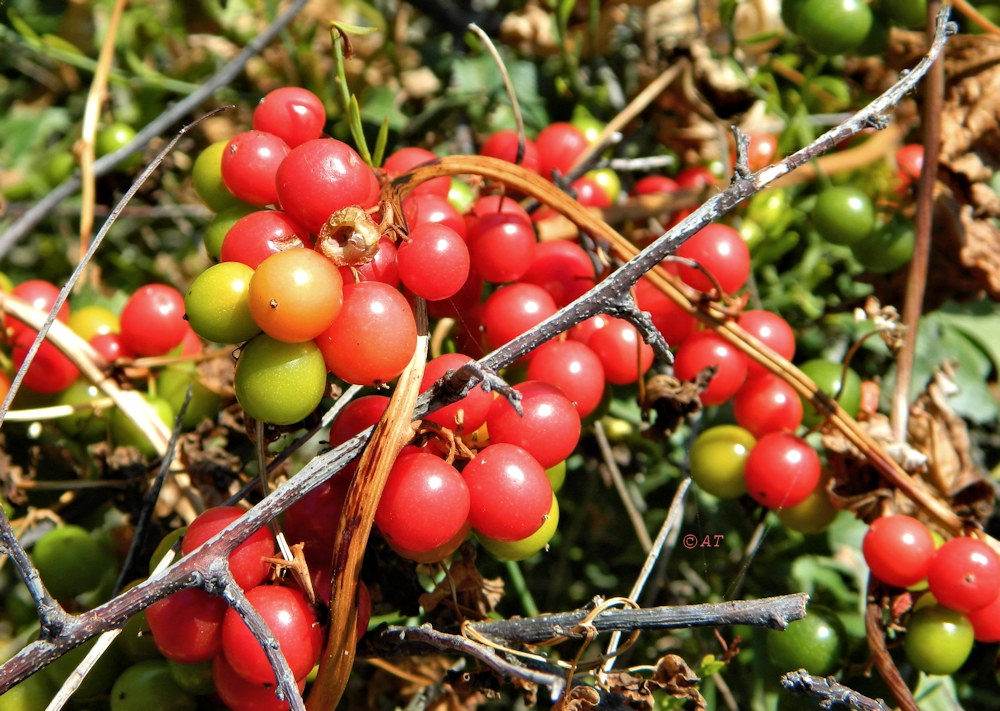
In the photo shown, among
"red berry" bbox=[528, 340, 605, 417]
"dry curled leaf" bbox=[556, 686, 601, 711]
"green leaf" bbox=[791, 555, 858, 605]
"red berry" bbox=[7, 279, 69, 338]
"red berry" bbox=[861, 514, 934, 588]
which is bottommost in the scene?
"green leaf" bbox=[791, 555, 858, 605]

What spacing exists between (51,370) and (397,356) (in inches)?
28.2

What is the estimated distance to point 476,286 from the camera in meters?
1.17

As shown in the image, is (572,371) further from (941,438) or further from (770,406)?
(941,438)

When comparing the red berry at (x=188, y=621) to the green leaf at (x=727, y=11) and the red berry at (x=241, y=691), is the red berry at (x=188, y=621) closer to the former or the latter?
the red berry at (x=241, y=691)

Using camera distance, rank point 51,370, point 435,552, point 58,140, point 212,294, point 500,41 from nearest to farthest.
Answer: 1. point 212,294
2. point 435,552
3. point 51,370
4. point 500,41
5. point 58,140

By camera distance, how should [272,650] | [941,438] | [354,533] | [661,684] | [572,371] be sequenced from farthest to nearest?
[941,438] → [572,371] → [661,684] → [354,533] → [272,650]

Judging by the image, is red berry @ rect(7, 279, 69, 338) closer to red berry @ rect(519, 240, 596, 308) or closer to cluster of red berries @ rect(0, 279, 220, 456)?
cluster of red berries @ rect(0, 279, 220, 456)

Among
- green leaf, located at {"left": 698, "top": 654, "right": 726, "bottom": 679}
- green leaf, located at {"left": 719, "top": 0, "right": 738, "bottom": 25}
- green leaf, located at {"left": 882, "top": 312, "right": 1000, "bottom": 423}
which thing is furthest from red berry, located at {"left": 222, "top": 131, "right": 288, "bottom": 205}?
green leaf, located at {"left": 882, "top": 312, "right": 1000, "bottom": 423}

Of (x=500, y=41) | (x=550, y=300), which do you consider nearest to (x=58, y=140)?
(x=500, y=41)

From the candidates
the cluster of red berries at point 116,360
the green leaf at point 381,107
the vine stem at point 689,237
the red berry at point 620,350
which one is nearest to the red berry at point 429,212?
the vine stem at point 689,237

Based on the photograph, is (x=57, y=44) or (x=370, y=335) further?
(x=57, y=44)

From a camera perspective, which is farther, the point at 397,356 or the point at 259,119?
the point at 259,119

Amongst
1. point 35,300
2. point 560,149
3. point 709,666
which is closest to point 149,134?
point 35,300

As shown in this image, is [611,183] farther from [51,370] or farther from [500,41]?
[51,370]
